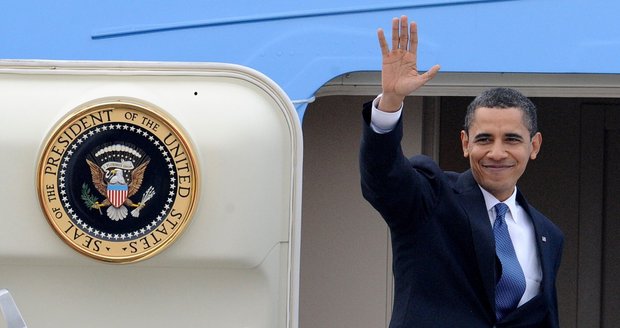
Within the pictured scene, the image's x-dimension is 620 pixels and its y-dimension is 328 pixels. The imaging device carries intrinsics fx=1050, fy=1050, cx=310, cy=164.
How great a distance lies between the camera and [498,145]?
2.27 metres

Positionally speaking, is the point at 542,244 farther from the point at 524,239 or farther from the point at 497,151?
the point at 497,151

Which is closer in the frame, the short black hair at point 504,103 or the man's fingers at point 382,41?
the man's fingers at point 382,41

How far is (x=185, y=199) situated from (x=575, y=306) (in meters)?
3.72

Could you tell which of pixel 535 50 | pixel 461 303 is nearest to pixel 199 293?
pixel 461 303

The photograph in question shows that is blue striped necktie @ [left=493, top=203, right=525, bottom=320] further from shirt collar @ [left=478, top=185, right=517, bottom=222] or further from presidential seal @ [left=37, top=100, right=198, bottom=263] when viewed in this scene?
presidential seal @ [left=37, top=100, right=198, bottom=263]

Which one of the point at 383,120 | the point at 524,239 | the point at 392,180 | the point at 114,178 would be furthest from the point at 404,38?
the point at 114,178

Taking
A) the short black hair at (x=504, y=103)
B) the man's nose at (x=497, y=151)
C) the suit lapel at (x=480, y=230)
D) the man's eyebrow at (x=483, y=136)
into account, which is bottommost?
the suit lapel at (x=480, y=230)

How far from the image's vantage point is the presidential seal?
220 centimetres

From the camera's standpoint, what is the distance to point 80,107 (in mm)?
2209

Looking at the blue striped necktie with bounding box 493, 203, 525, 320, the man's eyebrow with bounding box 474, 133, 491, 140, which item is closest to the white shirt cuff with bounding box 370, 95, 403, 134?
the man's eyebrow with bounding box 474, 133, 491, 140

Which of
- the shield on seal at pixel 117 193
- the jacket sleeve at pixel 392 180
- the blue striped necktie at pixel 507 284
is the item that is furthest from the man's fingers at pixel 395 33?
the shield on seal at pixel 117 193

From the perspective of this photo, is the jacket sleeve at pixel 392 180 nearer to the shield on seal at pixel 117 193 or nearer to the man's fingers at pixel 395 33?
the man's fingers at pixel 395 33

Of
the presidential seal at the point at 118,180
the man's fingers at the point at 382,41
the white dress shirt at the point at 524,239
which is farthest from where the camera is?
the white dress shirt at the point at 524,239

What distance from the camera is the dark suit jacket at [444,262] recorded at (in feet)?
7.31
